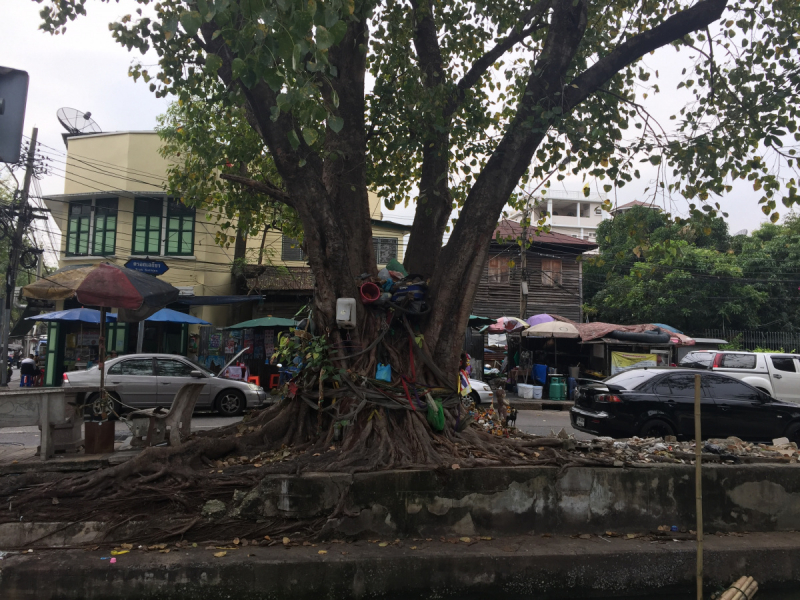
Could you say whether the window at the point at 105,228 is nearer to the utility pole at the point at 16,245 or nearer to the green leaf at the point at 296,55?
the utility pole at the point at 16,245

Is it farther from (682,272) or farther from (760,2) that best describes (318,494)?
(682,272)

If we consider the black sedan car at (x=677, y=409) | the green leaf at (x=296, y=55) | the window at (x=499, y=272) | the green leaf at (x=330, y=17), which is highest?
the window at (x=499, y=272)

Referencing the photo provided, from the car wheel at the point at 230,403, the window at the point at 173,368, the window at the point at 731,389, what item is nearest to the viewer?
the window at the point at 731,389

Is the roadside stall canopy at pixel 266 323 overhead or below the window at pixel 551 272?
below

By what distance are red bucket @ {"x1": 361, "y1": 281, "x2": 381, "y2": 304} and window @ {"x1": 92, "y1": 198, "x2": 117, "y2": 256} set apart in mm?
18209

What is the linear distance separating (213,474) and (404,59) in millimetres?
6289

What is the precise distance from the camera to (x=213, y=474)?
5.17 meters

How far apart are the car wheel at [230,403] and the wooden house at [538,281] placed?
1441 centimetres

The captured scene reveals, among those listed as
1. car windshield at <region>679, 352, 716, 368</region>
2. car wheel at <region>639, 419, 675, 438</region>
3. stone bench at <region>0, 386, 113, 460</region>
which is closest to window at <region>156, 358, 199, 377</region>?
stone bench at <region>0, 386, 113, 460</region>

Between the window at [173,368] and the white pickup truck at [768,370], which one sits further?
the white pickup truck at [768,370]

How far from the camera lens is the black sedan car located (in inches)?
396

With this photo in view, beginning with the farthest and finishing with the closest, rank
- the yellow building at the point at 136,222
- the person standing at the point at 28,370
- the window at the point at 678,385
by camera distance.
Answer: the yellow building at the point at 136,222 < the person standing at the point at 28,370 < the window at the point at 678,385

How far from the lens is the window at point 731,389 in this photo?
416 inches

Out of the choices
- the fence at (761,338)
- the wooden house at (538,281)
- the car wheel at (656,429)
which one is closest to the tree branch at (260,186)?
the car wheel at (656,429)
